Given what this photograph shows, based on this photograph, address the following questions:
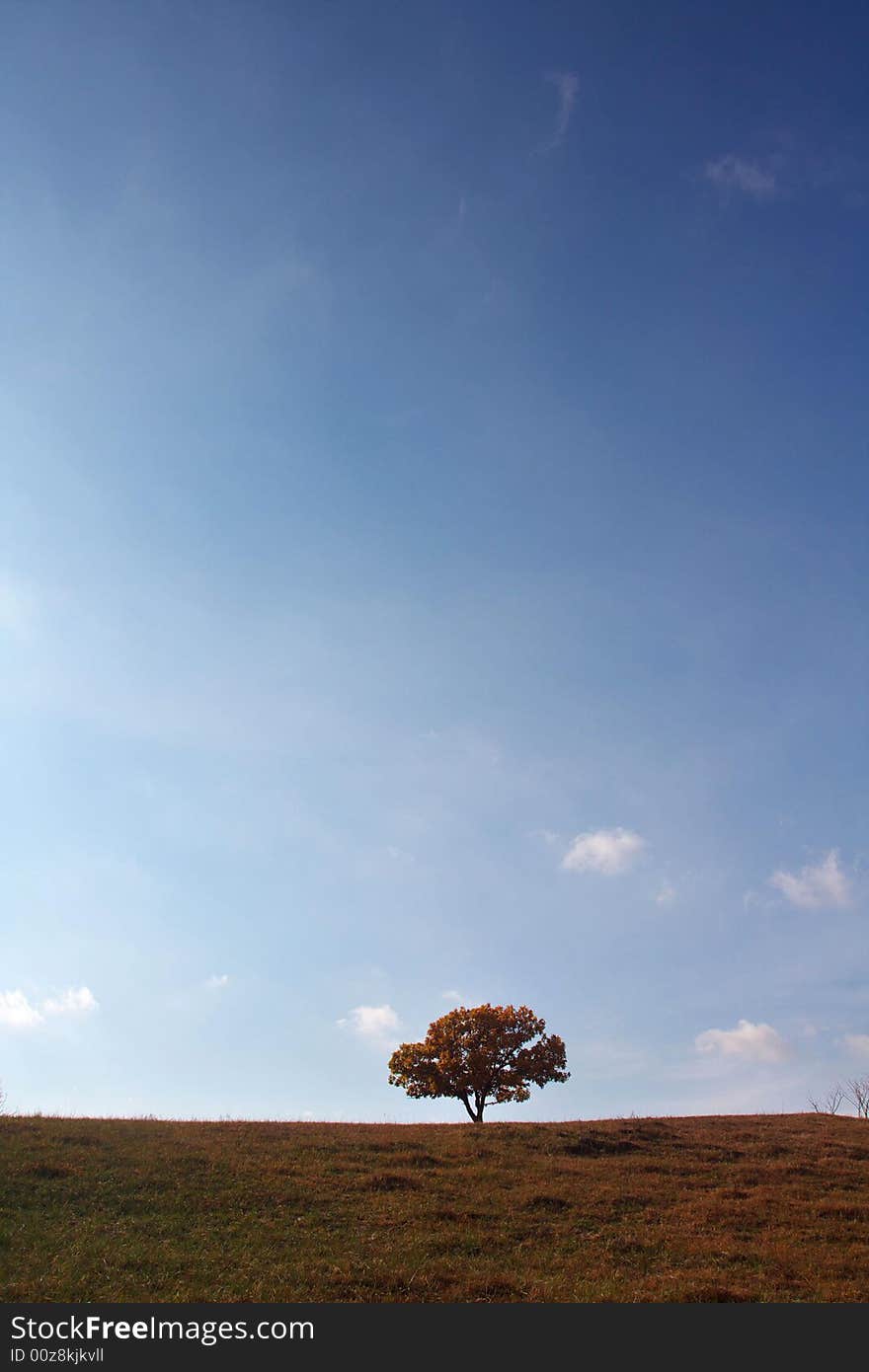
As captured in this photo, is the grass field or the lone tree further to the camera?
the lone tree

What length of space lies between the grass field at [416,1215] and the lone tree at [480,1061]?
741 inches

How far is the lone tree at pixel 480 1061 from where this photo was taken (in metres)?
62.5

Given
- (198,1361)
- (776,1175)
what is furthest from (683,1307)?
(776,1175)

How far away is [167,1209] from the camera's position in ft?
90.1

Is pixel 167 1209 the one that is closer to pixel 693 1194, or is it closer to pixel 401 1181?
pixel 401 1181

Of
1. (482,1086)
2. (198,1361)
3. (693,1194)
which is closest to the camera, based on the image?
(198,1361)

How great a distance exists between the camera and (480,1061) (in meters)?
62.5

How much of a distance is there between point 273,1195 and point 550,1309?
12751 millimetres

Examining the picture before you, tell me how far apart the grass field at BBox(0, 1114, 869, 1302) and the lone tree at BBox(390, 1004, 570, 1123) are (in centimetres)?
1883

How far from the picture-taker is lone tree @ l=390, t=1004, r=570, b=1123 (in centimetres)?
6253

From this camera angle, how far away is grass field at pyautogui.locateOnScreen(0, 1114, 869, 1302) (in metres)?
22.2

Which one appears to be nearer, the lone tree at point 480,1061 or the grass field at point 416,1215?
the grass field at point 416,1215

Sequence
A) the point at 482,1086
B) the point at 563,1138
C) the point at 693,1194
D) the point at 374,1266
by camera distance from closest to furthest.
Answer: the point at 374,1266
the point at 693,1194
the point at 563,1138
the point at 482,1086

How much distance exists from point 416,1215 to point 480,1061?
Answer: 35349 mm
